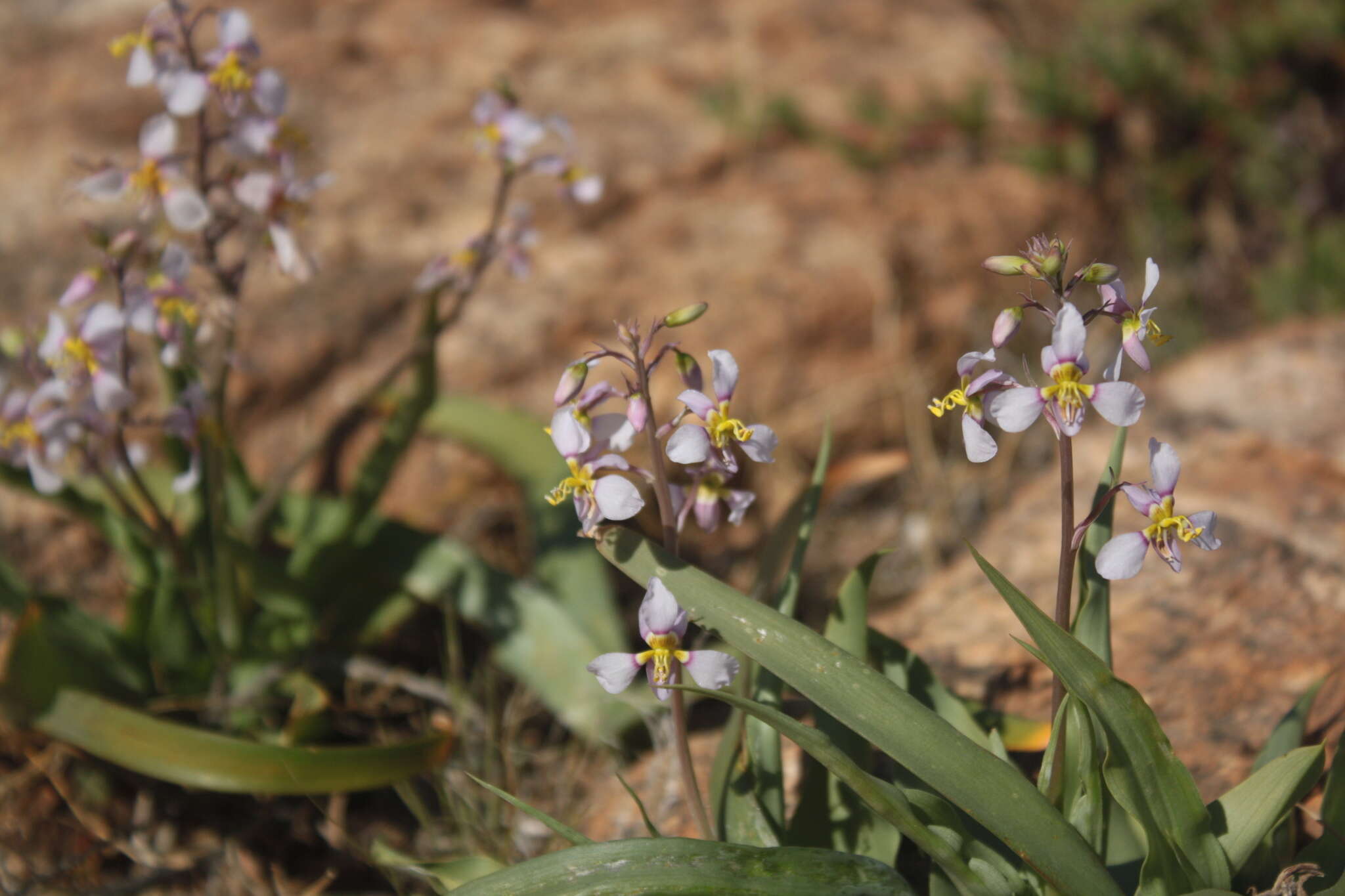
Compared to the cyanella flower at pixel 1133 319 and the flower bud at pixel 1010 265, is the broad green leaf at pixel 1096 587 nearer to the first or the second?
the cyanella flower at pixel 1133 319

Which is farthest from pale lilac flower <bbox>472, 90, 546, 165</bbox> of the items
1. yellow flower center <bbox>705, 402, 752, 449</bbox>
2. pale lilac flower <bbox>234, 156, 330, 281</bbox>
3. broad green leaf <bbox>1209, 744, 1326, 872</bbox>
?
broad green leaf <bbox>1209, 744, 1326, 872</bbox>

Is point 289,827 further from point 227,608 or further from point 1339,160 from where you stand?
point 1339,160

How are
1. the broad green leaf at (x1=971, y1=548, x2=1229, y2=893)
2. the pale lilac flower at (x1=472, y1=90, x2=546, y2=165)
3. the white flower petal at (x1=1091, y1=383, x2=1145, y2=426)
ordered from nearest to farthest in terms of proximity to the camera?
1. the white flower petal at (x1=1091, y1=383, x2=1145, y2=426)
2. the broad green leaf at (x1=971, y1=548, x2=1229, y2=893)
3. the pale lilac flower at (x1=472, y1=90, x2=546, y2=165)

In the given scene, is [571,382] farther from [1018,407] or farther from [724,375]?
[1018,407]

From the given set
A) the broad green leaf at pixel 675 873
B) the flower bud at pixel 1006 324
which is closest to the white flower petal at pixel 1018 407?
the flower bud at pixel 1006 324

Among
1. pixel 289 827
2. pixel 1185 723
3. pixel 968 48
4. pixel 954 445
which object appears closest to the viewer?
pixel 1185 723

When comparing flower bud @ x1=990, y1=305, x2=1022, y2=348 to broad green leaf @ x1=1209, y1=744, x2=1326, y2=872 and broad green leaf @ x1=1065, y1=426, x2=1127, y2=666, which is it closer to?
broad green leaf @ x1=1065, y1=426, x2=1127, y2=666

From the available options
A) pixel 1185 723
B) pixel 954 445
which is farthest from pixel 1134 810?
pixel 954 445
